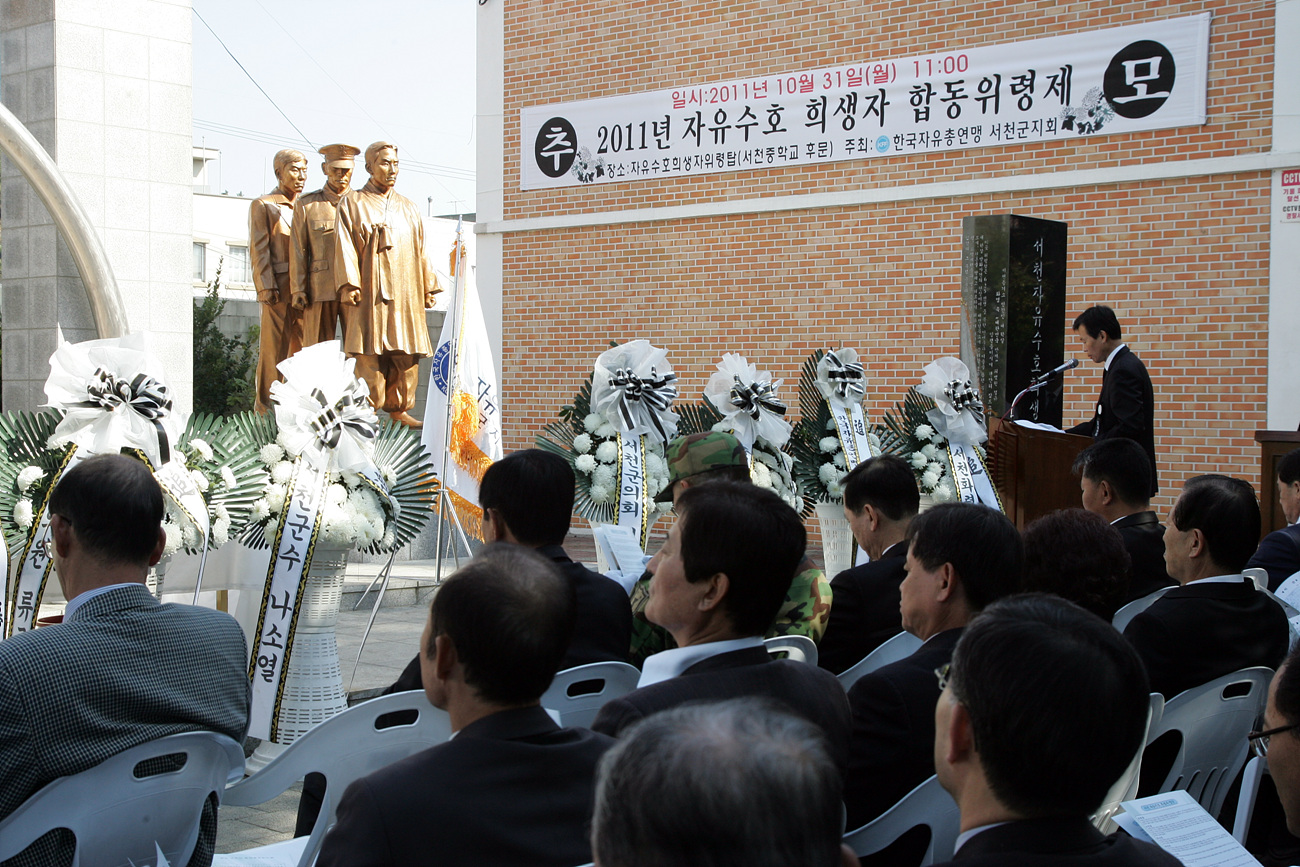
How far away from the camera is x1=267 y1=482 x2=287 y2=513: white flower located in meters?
3.87

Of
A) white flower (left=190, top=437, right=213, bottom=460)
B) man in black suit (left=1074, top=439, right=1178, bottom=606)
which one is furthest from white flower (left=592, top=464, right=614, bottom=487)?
man in black suit (left=1074, top=439, right=1178, bottom=606)

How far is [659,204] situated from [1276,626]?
26.0 feet

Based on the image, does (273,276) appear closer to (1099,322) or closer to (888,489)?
(1099,322)

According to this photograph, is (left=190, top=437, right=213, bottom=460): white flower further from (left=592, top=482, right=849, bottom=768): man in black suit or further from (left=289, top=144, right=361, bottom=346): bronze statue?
(left=289, top=144, right=361, bottom=346): bronze statue

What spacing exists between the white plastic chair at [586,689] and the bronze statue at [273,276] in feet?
20.5

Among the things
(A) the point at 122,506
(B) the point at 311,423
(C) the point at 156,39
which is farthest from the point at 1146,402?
(C) the point at 156,39

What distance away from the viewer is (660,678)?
6.28 feet

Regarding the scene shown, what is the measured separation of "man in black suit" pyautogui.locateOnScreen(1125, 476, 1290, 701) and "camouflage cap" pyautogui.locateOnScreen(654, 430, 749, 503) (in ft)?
4.24

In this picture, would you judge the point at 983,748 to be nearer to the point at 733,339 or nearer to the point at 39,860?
the point at 39,860

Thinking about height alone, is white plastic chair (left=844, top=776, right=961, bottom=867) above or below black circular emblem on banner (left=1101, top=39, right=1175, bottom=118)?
below

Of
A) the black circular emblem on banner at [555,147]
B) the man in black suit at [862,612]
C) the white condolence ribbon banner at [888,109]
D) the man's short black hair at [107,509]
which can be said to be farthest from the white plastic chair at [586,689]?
the black circular emblem on banner at [555,147]

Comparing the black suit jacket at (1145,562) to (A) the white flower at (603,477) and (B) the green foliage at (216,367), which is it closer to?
(A) the white flower at (603,477)

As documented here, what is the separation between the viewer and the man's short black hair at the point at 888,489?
3.29 metres

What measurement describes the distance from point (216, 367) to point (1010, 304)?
13368mm
